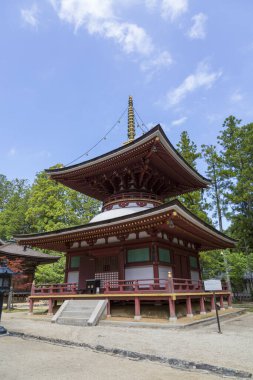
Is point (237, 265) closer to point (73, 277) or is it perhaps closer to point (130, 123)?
point (73, 277)

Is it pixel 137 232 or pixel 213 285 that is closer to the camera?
pixel 213 285

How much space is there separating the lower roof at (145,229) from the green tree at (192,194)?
27.3ft

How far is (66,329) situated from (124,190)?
A: 30.9 ft

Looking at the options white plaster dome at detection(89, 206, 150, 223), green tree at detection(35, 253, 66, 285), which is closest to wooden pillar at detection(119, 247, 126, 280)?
white plaster dome at detection(89, 206, 150, 223)

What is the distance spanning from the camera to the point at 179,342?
8.51 m

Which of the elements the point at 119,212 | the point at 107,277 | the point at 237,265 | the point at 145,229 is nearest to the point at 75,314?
the point at 107,277

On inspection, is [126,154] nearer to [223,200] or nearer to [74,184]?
[74,184]

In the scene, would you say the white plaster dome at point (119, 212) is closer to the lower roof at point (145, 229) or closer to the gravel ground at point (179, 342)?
the lower roof at point (145, 229)

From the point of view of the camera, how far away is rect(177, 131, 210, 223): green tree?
2863cm

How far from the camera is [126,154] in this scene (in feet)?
52.9

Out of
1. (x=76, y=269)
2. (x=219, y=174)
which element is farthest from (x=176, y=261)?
(x=219, y=174)

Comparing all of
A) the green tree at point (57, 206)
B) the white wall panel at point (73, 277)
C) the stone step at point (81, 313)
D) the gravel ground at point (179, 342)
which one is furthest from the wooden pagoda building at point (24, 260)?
the gravel ground at point (179, 342)

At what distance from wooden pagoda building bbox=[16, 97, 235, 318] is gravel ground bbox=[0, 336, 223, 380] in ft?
20.8

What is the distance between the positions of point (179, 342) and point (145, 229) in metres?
6.98
